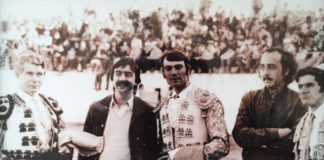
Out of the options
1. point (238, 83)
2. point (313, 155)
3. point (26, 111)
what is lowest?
point (313, 155)

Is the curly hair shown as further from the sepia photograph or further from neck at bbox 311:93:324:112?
neck at bbox 311:93:324:112

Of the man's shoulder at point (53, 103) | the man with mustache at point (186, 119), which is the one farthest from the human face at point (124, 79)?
the man's shoulder at point (53, 103)

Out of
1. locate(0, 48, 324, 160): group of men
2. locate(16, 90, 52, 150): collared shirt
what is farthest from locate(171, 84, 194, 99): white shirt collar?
locate(16, 90, 52, 150): collared shirt

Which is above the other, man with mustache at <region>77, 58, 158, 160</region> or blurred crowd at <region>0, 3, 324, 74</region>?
blurred crowd at <region>0, 3, 324, 74</region>

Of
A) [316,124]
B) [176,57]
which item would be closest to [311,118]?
[316,124]

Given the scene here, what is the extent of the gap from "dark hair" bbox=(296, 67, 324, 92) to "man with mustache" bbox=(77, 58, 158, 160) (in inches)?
27.3

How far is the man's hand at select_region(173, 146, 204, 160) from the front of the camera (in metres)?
1.94

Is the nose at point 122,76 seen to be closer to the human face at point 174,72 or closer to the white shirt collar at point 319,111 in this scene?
the human face at point 174,72

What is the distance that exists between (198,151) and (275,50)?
1.86ft

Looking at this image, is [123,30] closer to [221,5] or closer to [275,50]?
[221,5]

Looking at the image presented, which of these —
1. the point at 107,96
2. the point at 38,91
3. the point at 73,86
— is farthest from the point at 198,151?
the point at 38,91

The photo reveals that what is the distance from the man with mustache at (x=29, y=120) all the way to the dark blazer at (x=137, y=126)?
0.48ft

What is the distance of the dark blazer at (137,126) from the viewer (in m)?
1.96

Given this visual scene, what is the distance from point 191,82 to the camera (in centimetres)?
196
